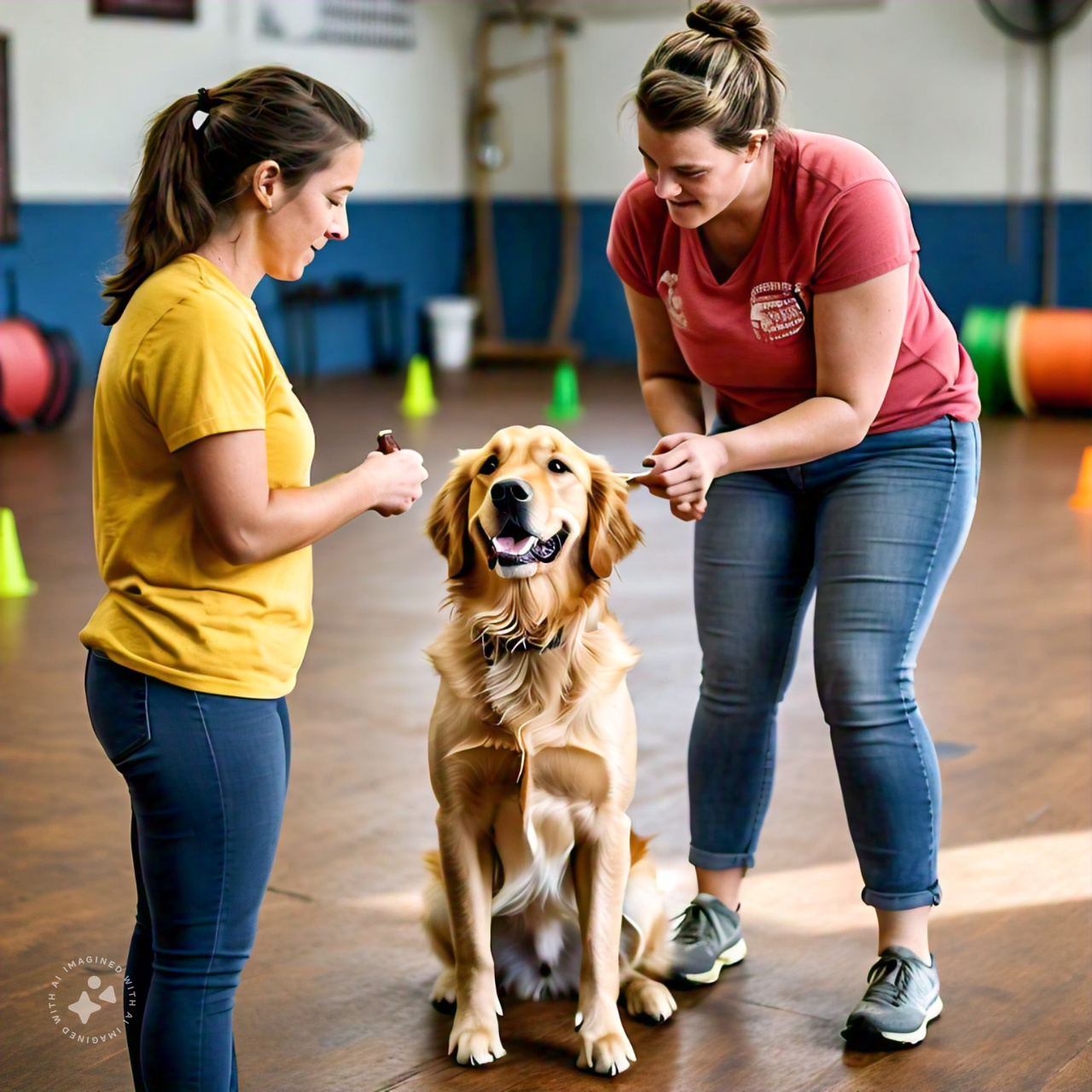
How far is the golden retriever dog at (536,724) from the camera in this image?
2.23 m

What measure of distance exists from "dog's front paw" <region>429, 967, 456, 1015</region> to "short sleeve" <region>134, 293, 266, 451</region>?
1.27 meters

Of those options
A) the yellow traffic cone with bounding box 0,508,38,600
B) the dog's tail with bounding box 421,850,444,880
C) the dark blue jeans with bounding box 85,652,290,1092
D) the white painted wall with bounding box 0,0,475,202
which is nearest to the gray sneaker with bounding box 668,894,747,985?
the dog's tail with bounding box 421,850,444,880

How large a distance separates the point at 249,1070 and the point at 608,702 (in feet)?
2.68

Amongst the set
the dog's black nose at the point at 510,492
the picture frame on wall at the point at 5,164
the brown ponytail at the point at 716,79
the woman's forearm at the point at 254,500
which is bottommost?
the dog's black nose at the point at 510,492

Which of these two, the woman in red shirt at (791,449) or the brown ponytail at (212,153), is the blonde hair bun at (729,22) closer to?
the woman in red shirt at (791,449)

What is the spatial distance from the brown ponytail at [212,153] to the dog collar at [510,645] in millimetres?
819

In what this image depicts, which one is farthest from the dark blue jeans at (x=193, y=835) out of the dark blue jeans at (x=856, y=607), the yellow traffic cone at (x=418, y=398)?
the yellow traffic cone at (x=418, y=398)

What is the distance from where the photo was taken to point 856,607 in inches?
92.5

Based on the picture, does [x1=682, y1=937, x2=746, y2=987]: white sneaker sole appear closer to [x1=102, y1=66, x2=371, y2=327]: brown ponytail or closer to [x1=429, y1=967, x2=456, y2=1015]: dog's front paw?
[x1=429, y1=967, x2=456, y2=1015]: dog's front paw

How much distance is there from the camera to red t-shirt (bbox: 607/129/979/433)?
223 centimetres

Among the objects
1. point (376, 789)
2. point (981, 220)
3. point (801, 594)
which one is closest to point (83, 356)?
point (981, 220)

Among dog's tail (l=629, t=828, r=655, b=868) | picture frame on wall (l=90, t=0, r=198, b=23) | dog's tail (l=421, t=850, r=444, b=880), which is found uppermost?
picture frame on wall (l=90, t=0, r=198, b=23)

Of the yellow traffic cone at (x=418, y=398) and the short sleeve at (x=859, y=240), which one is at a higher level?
the short sleeve at (x=859, y=240)

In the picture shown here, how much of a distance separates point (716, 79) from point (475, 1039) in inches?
60.1
